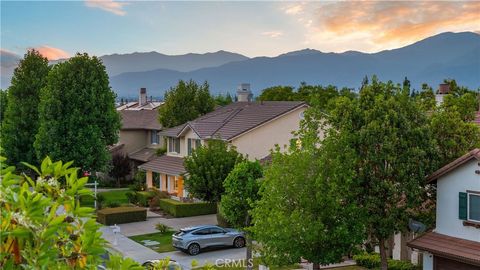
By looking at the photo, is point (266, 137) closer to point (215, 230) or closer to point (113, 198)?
point (215, 230)

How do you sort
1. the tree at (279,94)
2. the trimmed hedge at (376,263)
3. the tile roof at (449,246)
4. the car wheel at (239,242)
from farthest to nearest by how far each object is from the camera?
the tree at (279,94)
the car wheel at (239,242)
the trimmed hedge at (376,263)
the tile roof at (449,246)

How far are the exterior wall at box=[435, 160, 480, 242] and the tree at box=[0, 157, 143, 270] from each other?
56.7ft

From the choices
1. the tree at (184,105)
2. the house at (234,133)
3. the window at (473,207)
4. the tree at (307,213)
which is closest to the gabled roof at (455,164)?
the window at (473,207)

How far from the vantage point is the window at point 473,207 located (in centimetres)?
1898

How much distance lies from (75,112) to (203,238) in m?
18.7

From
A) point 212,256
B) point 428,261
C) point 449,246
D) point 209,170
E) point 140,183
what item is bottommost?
point 212,256

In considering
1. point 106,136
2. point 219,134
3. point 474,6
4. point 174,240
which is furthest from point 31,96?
point 474,6

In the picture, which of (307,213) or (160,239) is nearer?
(307,213)

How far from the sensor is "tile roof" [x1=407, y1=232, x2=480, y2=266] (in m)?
18.4

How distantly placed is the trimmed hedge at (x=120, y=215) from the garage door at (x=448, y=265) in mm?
22433

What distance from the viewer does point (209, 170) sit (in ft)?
108

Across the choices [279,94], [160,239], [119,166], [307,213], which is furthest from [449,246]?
[279,94]

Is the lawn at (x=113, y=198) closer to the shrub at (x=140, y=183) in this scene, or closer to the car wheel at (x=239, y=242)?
the shrub at (x=140, y=183)

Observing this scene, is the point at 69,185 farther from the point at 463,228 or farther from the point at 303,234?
the point at 463,228
